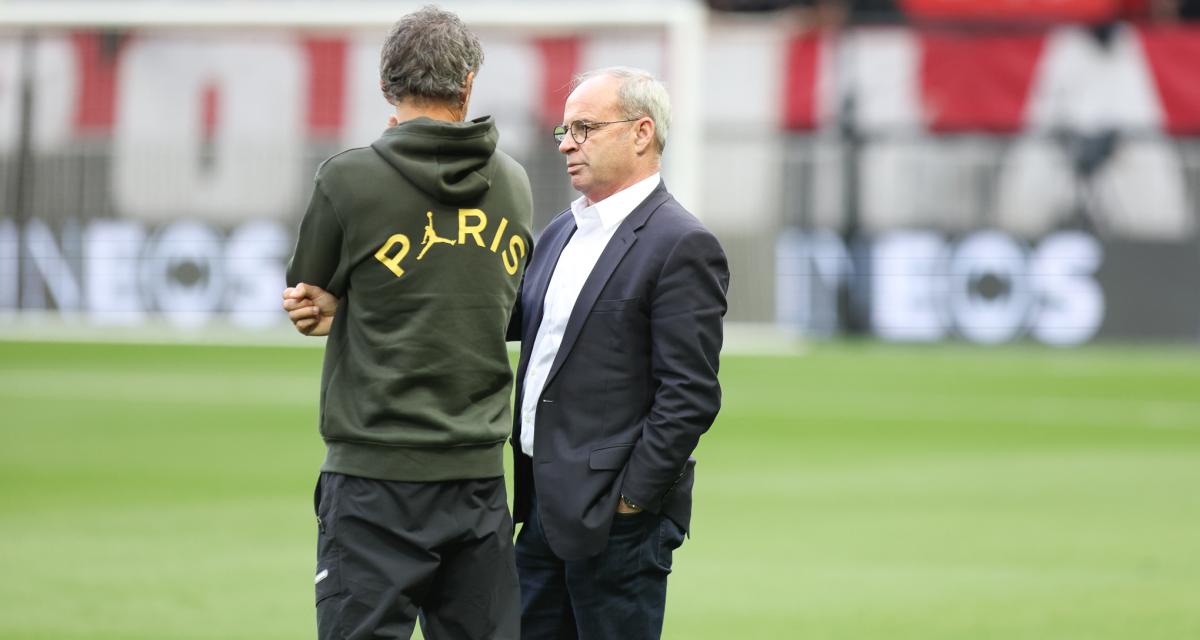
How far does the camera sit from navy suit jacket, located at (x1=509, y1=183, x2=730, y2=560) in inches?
174

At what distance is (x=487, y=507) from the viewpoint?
13.8 ft

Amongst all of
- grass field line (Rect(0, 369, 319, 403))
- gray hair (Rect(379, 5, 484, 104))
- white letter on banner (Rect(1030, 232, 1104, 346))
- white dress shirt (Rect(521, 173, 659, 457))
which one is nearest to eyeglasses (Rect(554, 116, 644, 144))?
white dress shirt (Rect(521, 173, 659, 457))

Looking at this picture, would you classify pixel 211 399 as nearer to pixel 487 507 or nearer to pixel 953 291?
pixel 953 291

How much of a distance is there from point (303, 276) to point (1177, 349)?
19925 mm

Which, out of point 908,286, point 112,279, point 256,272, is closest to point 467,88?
point 256,272

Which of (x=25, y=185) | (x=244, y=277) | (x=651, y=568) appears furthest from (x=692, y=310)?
(x=25, y=185)

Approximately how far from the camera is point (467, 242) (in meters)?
4.12

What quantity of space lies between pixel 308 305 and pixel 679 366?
2.93 ft

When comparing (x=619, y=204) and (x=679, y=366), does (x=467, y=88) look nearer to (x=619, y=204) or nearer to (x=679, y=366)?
(x=619, y=204)

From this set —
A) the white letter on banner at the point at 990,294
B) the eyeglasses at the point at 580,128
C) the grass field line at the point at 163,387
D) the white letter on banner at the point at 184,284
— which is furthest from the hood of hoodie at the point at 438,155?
the white letter on banner at the point at 990,294

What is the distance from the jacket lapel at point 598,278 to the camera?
4520 mm

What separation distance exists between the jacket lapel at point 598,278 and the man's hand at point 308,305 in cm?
65

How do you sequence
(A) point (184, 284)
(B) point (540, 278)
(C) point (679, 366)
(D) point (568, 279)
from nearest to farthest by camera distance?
(C) point (679, 366)
(D) point (568, 279)
(B) point (540, 278)
(A) point (184, 284)

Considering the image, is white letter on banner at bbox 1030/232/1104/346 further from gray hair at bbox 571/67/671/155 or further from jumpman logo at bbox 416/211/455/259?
jumpman logo at bbox 416/211/455/259
